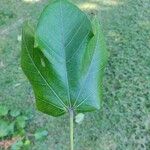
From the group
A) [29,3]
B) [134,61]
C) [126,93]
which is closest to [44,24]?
[126,93]

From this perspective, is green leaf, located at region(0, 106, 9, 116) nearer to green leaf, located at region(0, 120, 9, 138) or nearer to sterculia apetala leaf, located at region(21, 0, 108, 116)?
green leaf, located at region(0, 120, 9, 138)

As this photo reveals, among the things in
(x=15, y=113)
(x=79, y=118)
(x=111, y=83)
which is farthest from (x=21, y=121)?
(x=111, y=83)

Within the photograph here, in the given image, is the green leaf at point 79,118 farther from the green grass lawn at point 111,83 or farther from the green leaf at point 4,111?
the green leaf at point 4,111

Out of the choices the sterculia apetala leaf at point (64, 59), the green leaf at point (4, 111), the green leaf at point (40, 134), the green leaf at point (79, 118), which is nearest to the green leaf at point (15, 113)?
the green leaf at point (4, 111)

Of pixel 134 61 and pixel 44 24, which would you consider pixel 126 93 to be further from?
pixel 44 24

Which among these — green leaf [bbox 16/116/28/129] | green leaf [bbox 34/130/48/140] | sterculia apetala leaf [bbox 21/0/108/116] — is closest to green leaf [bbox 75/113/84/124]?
green leaf [bbox 34/130/48/140]

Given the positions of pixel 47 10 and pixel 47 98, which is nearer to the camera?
pixel 47 10
